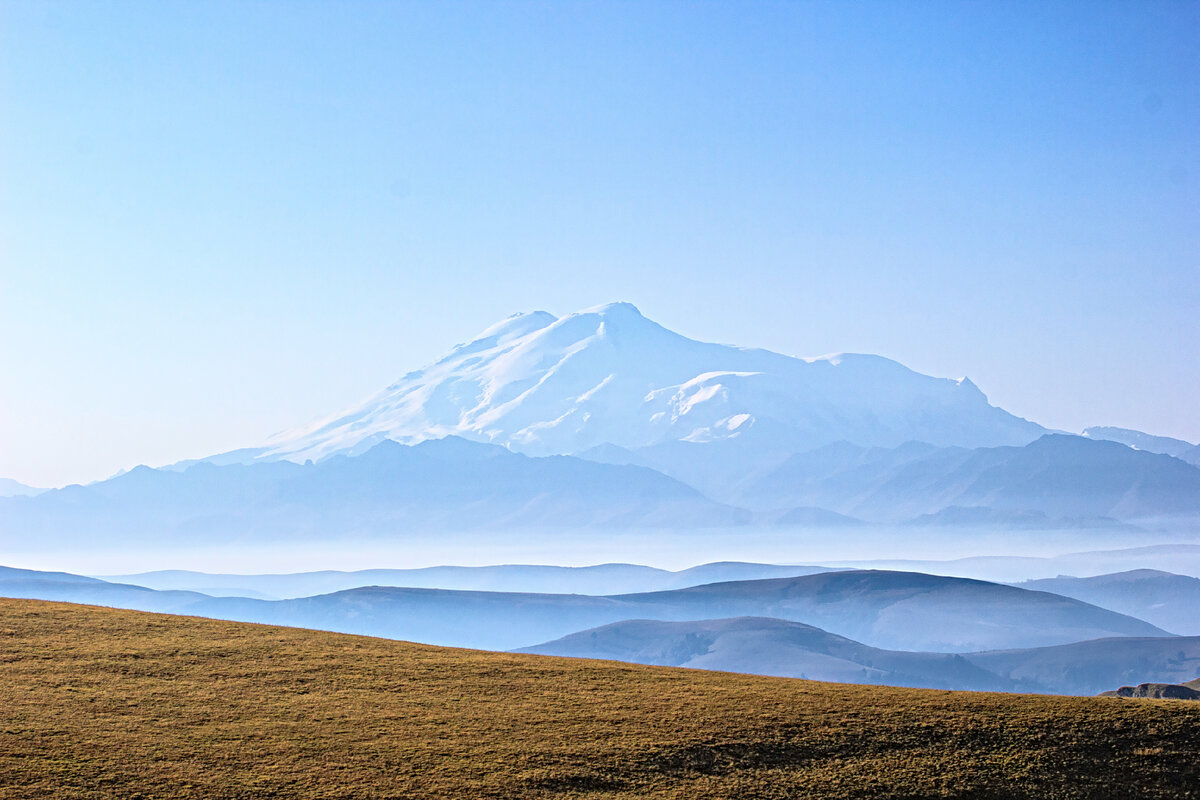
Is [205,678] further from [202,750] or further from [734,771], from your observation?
[734,771]

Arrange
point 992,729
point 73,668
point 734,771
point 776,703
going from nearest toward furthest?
point 734,771, point 992,729, point 776,703, point 73,668

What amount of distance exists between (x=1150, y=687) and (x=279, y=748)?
9344cm

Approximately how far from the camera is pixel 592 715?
103 feet

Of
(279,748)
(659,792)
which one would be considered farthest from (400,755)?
(659,792)

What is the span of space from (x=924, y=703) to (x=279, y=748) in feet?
59.3

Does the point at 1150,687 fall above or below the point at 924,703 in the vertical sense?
below

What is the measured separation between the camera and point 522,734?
29.7m

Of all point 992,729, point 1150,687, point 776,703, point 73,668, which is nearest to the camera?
point 992,729

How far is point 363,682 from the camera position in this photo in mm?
35094

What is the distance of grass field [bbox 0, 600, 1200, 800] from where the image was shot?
26.3 meters

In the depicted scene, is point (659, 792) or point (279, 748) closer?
point (659, 792)

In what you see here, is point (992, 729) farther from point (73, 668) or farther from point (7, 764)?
point (73, 668)

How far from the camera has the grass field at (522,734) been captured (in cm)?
2633

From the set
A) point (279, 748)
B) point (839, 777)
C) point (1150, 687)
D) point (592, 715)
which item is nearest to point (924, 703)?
point (839, 777)
